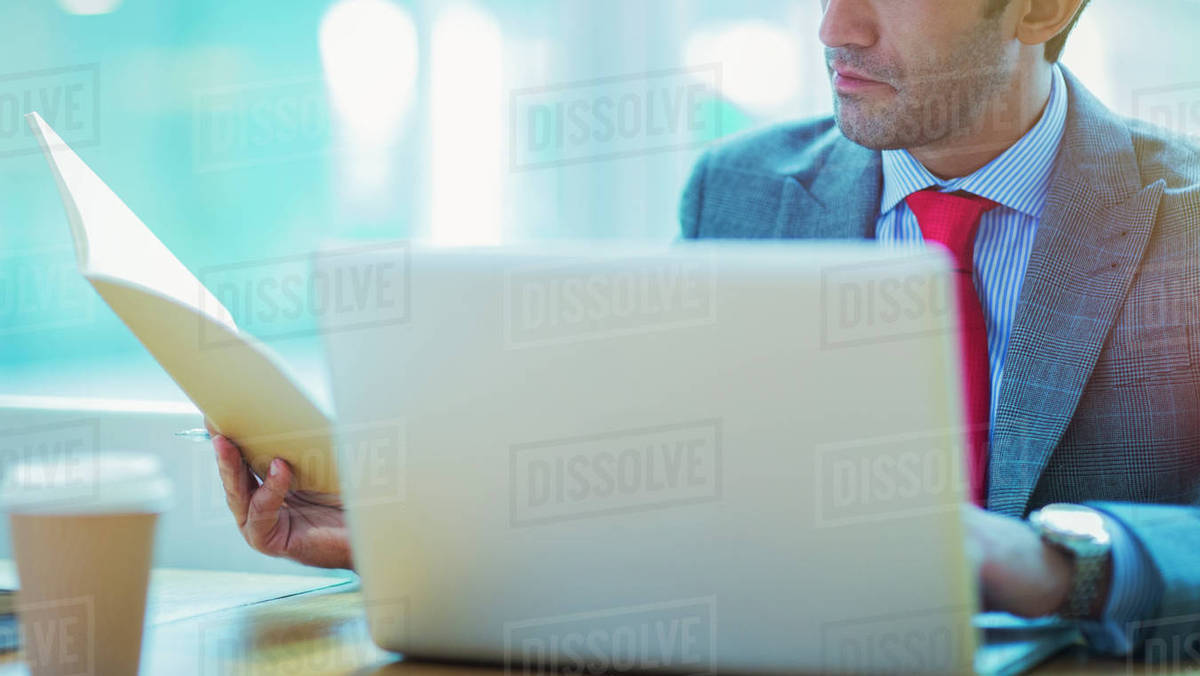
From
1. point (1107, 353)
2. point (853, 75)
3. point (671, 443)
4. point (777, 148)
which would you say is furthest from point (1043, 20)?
point (671, 443)

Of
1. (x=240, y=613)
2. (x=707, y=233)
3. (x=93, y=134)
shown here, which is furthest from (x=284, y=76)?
(x=240, y=613)

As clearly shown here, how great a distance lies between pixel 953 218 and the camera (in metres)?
1.33

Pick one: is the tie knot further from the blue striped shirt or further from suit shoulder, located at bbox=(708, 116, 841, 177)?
suit shoulder, located at bbox=(708, 116, 841, 177)

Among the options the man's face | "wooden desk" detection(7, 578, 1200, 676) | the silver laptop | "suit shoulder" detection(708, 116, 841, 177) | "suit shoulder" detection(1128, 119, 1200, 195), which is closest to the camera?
the silver laptop

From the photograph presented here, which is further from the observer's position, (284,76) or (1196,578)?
(284,76)

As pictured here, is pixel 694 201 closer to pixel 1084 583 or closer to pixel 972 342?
pixel 972 342

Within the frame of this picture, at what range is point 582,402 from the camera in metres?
A: 0.63

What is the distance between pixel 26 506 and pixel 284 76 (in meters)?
3.47

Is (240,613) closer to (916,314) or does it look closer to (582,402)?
(582,402)

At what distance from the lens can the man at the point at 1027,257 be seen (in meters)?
0.77

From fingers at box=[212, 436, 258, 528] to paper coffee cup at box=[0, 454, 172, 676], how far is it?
25 centimetres

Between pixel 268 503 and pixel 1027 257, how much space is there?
91cm

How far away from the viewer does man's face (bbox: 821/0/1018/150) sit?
4.67ft

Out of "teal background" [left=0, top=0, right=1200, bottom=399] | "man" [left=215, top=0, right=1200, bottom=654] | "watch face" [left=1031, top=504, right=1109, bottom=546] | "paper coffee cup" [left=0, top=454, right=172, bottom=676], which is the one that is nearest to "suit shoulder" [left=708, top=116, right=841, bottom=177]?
"man" [left=215, top=0, right=1200, bottom=654]
